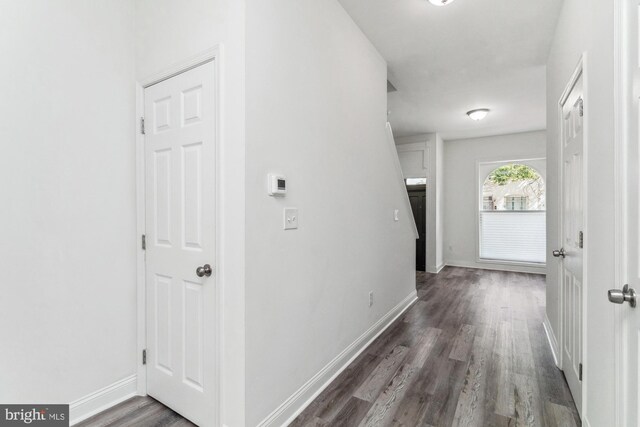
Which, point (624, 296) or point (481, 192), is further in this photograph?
A: point (481, 192)

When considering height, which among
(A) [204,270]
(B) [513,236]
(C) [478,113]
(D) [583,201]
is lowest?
(B) [513,236]

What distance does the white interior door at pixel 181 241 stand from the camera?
164 centimetres

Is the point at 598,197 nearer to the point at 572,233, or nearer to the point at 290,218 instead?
the point at 572,233

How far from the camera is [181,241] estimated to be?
5.84ft

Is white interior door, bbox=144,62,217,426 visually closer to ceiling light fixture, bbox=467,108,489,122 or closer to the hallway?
the hallway

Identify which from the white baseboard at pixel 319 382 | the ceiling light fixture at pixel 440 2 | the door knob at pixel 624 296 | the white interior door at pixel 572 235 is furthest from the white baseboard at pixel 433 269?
the door knob at pixel 624 296

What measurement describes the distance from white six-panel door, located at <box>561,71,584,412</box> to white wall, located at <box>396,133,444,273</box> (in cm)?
373

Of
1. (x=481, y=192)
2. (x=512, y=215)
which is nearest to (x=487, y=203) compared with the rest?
(x=481, y=192)

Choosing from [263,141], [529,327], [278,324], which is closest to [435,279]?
[529,327]

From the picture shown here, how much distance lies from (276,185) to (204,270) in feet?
1.94

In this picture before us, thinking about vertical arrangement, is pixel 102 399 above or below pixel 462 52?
below

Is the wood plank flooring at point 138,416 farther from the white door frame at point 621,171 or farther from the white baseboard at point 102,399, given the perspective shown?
the white door frame at point 621,171

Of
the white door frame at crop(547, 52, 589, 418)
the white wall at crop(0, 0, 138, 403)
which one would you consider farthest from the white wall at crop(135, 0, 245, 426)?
the white door frame at crop(547, 52, 589, 418)

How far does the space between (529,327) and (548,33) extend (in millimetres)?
2824
